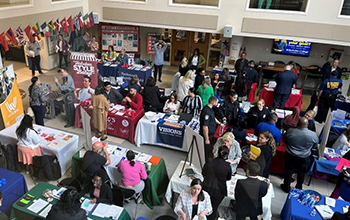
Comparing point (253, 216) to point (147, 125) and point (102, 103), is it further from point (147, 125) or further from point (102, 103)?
point (102, 103)

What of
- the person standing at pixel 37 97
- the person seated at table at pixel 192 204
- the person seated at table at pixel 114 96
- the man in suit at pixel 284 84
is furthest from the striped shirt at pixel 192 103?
the person standing at pixel 37 97

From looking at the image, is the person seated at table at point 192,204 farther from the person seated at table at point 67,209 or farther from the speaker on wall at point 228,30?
the speaker on wall at point 228,30

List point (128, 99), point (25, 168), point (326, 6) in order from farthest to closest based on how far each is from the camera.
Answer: point (326, 6) → point (128, 99) → point (25, 168)

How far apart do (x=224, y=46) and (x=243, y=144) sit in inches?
304

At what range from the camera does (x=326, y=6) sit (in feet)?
31.3

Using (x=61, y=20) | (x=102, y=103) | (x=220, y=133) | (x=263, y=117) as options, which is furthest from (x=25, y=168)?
(x=61, y=20)

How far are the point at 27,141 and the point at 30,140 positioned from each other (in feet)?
0.21

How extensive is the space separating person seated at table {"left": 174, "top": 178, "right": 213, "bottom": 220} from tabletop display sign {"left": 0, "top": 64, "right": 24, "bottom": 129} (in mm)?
5342

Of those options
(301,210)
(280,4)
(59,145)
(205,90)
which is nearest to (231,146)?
(301,210)

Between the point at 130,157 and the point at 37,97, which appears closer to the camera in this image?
A: the point at 130,157

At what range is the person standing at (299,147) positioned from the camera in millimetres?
5359

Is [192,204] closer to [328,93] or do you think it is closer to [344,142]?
[344,142]

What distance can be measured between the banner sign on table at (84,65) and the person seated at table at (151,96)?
1583mm

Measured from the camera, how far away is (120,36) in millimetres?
13656
